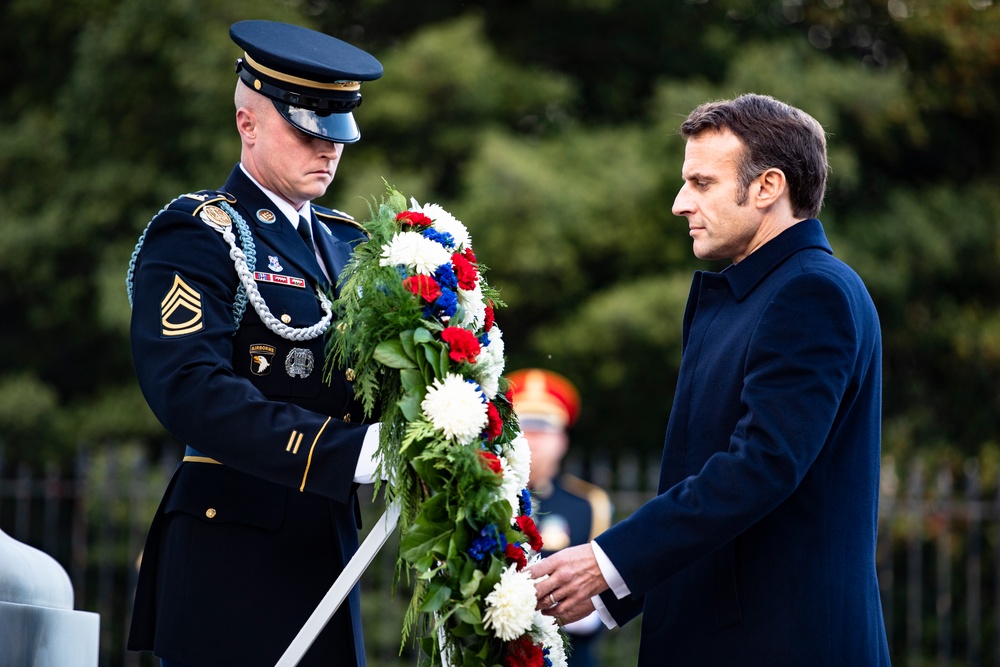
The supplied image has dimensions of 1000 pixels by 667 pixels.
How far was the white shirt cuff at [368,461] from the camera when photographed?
2789 millimetres

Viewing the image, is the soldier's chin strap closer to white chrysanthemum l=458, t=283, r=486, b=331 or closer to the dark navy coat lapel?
white chrysanthemum l=458, t=283, r=486, b=331

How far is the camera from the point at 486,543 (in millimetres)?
2783

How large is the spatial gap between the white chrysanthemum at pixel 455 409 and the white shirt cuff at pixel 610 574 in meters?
0.41

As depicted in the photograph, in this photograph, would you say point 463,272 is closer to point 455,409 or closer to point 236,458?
point 455,409

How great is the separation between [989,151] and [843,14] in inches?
81.0

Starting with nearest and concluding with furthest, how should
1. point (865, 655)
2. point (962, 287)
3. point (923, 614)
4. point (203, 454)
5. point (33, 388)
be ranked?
point (865, 655), point (203, 454), point (923, 614), point (33, 388), point (962, 287)

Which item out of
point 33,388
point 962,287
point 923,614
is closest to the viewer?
point 923,614

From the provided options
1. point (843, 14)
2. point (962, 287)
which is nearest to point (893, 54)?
point (843, 14)

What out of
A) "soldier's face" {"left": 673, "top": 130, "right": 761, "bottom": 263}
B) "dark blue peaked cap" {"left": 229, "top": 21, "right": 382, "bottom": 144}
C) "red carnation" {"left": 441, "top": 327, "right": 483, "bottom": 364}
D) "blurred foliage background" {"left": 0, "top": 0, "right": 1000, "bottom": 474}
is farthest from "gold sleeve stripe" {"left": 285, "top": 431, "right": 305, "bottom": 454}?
"blurred foliage background" {"left": 0, "top": 0, "right": 1000, "bottom": 474}

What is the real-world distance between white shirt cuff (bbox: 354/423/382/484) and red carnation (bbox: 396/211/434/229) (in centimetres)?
50

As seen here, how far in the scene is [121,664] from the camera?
33.1 feet

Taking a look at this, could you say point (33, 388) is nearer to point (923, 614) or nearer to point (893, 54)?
point (923, 614)

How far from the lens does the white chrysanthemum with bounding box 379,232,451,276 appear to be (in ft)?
9.48

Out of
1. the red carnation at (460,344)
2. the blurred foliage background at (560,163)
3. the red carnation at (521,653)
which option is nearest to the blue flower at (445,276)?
the red carnation at (460,344)
